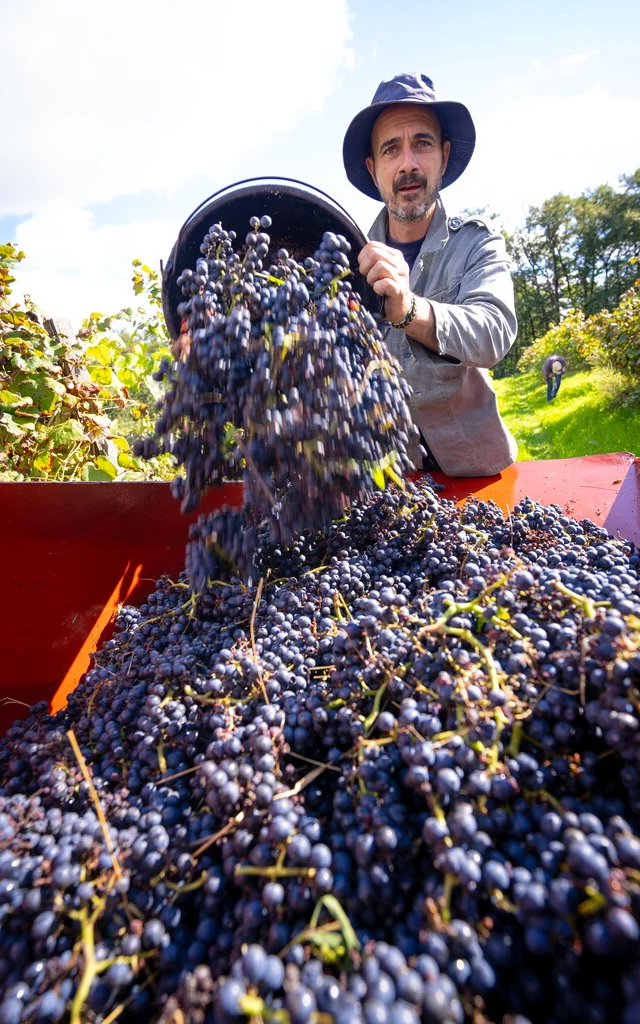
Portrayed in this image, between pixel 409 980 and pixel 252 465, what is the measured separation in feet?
3.31

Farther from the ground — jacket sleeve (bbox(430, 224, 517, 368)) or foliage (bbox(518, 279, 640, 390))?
foliage (bbox(518, 279, 640, 390))

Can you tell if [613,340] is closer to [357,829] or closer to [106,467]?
[106,467]

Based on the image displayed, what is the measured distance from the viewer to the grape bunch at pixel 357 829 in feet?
1.87

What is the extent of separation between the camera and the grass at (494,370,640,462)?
24.4 ft

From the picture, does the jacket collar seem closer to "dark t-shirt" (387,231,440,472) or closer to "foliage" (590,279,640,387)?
"dark t-shirt" (387,231,440,472)

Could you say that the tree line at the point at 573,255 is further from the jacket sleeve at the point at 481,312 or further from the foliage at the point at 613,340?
the jacket sleeve at the point at 481,312

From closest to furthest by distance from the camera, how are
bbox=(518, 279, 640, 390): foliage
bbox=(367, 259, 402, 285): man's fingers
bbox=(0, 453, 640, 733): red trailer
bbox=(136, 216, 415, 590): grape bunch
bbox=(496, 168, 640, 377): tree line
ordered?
bbox=(136, 216, 415, 590): grape bunch < bbox=(0, 453, 640, 733): red trailer < bbox=(367, 259, 402, 285): man's fingers < bbox=(518, 279, 640, 390): foliage < bbox=(496, 168, 640, 377): tree line

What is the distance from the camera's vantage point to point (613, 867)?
1.96ft

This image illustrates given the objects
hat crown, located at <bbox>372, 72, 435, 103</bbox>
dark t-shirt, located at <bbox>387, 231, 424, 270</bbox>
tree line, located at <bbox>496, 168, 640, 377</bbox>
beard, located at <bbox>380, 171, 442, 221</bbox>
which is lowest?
dark t-shirt, located at <bbox>387, 231, 424, 270</bbox>

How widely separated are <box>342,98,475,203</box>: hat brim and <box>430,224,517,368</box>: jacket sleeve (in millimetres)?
543

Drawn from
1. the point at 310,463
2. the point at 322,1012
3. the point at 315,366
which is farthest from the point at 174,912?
the point at 315,366

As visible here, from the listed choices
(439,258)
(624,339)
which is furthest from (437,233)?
(624,339)

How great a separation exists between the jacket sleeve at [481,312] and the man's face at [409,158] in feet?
1.44

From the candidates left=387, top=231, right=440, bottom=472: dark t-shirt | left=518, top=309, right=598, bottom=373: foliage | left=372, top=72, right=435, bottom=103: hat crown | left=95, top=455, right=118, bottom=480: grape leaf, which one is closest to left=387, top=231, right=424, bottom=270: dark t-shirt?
left=387, top=231, right=440, bottom=472: dark t-shirt
